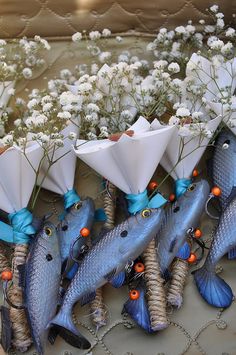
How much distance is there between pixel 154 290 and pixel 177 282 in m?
0.06

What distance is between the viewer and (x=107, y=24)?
1437 mm

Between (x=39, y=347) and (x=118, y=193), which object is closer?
(x=39, y=347)

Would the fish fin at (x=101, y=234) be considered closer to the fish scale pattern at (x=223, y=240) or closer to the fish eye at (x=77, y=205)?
the fish eye at (x=77, y=205)

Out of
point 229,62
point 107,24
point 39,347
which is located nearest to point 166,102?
point 229,62

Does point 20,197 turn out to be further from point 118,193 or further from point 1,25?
point 1,25

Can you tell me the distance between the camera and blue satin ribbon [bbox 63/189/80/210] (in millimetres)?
1256

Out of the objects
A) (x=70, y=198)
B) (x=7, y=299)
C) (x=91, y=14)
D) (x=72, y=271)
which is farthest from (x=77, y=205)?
(x=91, y=14)

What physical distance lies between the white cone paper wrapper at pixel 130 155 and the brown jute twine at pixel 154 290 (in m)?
0.14

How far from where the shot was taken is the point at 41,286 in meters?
1.13

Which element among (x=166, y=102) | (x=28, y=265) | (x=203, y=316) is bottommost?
(x=203, y=316)

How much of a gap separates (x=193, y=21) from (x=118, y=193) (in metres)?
0.47

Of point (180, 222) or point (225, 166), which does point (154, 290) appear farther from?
point (225, 166)

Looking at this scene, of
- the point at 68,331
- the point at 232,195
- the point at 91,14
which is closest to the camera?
the point at 68,331

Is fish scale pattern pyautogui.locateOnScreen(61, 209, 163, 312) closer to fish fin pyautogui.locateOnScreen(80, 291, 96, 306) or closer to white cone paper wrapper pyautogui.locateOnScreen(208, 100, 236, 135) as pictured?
fish fin pyautogui.locateOnScreen(80, 291, 96, 306)
